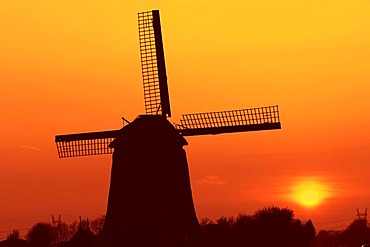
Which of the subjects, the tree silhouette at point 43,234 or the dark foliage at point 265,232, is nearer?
the dark foliage at point 265,232

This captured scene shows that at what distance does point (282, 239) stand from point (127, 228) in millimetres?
47429

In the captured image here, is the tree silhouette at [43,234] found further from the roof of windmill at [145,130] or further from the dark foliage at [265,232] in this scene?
the roof of windmill at [145,130]

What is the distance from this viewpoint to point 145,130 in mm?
41438

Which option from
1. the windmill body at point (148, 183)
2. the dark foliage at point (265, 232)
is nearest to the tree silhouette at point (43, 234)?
the dark foliage at point (265, 232)

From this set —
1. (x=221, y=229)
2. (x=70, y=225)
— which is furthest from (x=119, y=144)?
(x=70, y=225)

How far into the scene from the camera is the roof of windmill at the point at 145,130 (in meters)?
41.4

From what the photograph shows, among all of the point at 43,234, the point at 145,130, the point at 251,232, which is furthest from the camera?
the point at 43,234

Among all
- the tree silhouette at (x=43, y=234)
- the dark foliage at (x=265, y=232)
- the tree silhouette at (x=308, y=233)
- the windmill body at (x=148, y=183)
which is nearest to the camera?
the windmill body at (x=148, y=183)

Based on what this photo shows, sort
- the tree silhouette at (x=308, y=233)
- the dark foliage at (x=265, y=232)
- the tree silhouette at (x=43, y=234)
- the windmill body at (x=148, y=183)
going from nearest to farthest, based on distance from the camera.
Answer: the windmill body at (x=148, y=183), the dark foliage at (x=265, y=232), the tree silhouette at (x=308, y=233), the tree silhouette at (x=43, y=234)

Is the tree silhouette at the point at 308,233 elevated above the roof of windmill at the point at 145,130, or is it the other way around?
the roof of windmill at the point at 145,130

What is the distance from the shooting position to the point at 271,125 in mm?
45188

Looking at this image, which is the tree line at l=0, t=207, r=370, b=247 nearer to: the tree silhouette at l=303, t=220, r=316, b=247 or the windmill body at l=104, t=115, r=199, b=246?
the tree silhouette at l=303, t=220, r=316, b=247

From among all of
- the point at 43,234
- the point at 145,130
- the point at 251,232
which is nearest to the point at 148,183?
the point at 145,130

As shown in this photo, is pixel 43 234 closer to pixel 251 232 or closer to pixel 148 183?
pixel 251 232
